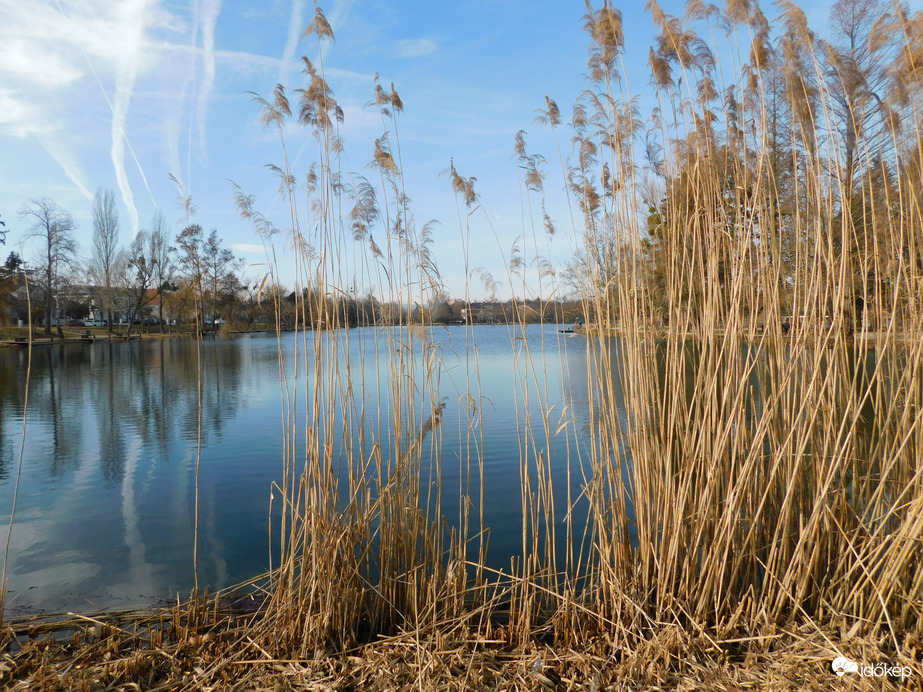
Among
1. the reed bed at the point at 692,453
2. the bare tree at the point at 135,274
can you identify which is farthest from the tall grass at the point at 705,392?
the bare tree at the point at 135,274

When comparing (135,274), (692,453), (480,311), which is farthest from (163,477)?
(135,274)

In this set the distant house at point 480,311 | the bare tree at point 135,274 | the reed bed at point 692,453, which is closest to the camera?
the reed bed at point 692,453

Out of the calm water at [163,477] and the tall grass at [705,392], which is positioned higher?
the tall grass at [705,392]

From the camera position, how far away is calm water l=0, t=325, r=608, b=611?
9.75 ft

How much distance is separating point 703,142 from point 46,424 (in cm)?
871

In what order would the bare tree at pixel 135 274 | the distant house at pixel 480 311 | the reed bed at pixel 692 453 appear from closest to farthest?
the reed bed at pixel 692 453, the distant house at pixel 480 311, the bare tree at pixel 135 274

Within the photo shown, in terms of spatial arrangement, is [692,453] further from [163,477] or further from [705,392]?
[163,477]

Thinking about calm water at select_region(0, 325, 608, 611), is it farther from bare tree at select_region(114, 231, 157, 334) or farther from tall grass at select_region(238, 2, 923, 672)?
bare tree at select_region(114, 231, 157, 334)

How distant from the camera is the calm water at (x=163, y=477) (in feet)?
9.75

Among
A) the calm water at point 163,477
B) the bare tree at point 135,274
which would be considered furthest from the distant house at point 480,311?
the bare tree at point 135,274

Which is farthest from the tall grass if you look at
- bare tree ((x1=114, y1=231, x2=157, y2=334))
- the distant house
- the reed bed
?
bare tree ((x1=114, y1=231, x2=157, y2=334))

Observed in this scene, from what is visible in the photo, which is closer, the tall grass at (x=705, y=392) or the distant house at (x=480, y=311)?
the tall grass at (x=705, y=392)

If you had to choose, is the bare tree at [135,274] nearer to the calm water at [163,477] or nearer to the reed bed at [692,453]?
the calm water at [163,477]

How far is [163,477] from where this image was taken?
5.09 m
